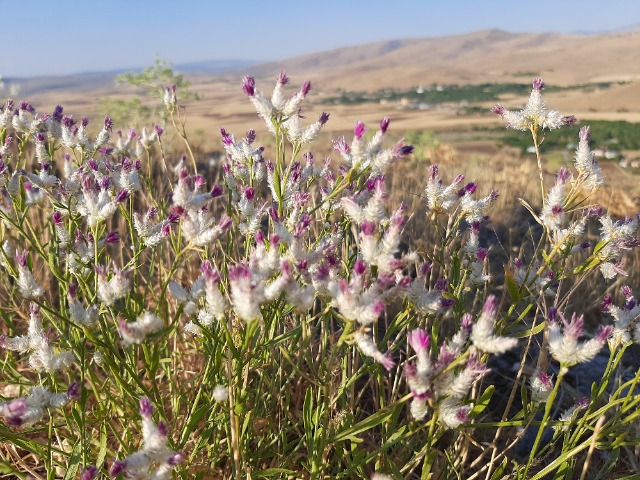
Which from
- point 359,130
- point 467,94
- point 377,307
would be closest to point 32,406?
point 377,307

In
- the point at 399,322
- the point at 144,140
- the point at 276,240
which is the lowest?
the point at 399,322

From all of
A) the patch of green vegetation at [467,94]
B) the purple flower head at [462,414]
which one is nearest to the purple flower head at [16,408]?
the purple flower head at [462,414]

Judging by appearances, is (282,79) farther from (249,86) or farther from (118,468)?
(118,468)

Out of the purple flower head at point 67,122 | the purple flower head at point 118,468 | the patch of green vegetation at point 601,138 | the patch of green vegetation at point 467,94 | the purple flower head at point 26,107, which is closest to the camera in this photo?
the purple flower head at point 118,468

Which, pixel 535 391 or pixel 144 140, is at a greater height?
pixel 144 140

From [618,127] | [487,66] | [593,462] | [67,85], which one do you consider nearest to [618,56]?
[487,66]

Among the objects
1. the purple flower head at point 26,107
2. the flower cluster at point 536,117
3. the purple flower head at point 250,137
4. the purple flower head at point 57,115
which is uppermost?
the purple flower head at point 26,107

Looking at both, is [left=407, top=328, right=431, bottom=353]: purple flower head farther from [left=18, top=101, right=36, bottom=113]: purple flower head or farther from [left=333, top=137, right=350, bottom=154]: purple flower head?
[left=18, top=101, right=36, bottom=113]: purple flower head

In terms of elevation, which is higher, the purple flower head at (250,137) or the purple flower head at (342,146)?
the purple flower head at (250,137)

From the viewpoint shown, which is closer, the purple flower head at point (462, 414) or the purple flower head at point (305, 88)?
the purple flower head at point (462, 414)

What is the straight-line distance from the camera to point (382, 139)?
174 cm

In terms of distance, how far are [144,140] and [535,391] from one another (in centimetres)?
224

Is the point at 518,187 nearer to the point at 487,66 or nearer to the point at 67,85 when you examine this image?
the point at 487,66

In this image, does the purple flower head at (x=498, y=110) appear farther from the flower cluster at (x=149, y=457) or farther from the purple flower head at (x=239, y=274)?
the flower cluster at (x=149, y=457)
